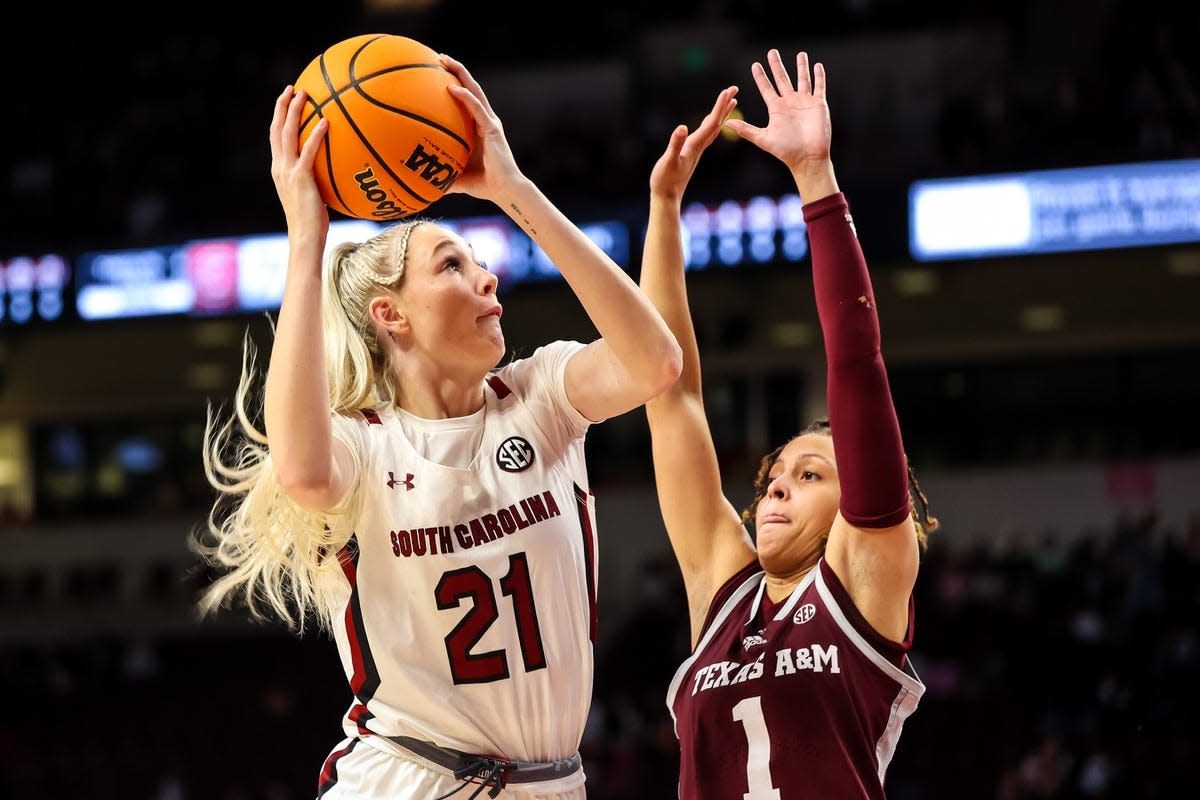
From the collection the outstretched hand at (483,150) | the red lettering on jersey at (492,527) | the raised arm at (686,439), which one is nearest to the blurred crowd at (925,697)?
the raised arm at (686,439)

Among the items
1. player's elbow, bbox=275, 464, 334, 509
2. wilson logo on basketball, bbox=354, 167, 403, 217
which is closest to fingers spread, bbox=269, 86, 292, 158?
wilson logo on basketball, bbox=354, 167, 403, 217

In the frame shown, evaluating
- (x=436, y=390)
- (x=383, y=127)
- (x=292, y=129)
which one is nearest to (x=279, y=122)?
(x=292, y=129)

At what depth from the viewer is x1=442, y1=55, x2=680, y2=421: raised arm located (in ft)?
8.87

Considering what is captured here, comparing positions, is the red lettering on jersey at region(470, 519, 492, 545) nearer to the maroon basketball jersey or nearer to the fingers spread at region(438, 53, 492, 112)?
the maroon basketball jersey

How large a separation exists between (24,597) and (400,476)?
1463 cm

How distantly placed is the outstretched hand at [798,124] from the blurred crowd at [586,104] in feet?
26.3

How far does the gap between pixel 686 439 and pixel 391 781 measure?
0.98m

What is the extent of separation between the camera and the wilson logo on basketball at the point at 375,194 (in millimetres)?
2734

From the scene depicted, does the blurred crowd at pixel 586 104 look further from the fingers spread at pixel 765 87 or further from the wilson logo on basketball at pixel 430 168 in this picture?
the wilson logo on basketball at pixel 430 168

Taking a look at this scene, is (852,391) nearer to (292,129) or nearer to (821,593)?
(821,593)

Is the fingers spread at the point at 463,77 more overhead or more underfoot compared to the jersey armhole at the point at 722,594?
more overhead

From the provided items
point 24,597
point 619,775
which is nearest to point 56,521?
point 24,597

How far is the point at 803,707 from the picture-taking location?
9.22 feet

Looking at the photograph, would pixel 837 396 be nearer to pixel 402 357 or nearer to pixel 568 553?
pixel 568 553
